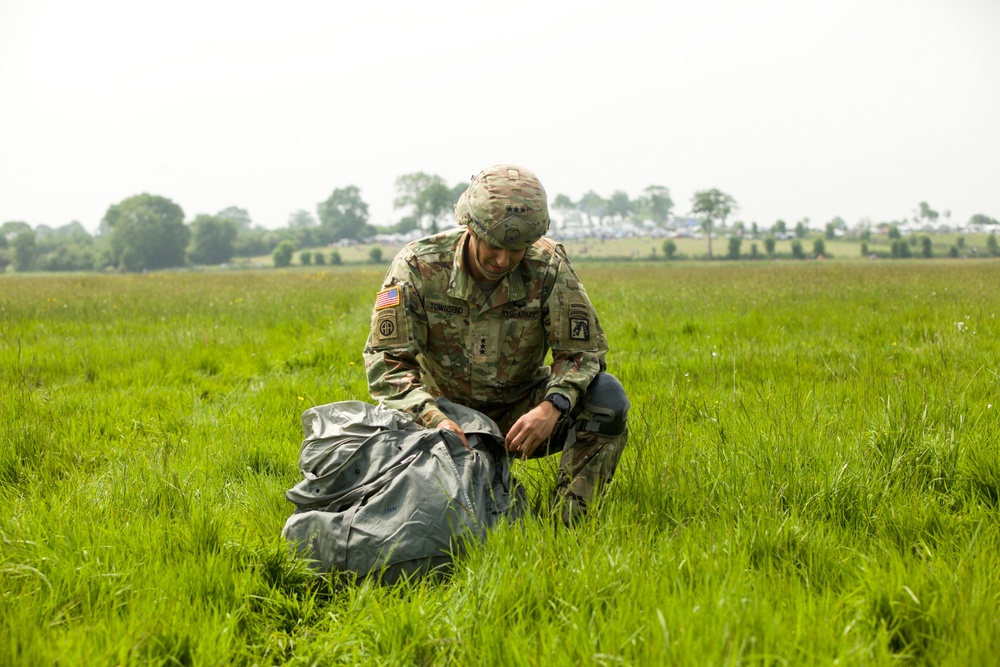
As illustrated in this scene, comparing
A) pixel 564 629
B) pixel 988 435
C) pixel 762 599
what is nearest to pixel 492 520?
pixel 564 629

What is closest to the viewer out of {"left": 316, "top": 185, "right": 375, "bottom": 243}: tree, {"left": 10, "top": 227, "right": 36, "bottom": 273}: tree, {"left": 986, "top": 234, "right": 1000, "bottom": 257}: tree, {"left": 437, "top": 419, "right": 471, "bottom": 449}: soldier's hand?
{"left": 437, "top": 419, "right": 471, "bottom": 449}: soldier's hand

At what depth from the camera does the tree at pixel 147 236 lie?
102 metres

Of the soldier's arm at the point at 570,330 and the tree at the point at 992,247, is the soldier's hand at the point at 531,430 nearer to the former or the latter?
the soldier's arm at the point at 570,330

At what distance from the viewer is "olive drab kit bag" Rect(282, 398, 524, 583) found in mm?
2451

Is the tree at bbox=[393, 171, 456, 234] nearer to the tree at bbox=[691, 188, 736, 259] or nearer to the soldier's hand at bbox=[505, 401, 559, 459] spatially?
the tree at bbox=[691, 188, 736, 259]

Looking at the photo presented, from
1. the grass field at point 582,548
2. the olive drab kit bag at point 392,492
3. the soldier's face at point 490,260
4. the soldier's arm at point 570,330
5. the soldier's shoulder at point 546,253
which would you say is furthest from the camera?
the soldier's shoulder at point 546,253

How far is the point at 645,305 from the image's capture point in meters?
10.8

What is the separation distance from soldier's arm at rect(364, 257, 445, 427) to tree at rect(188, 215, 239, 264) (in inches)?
4579

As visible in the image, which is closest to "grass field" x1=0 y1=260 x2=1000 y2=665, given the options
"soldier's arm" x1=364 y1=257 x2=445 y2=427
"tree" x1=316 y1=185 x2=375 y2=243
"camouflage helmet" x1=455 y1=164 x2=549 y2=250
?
"soldier's arm" x1=364 y1=257 x2=445 y2=427

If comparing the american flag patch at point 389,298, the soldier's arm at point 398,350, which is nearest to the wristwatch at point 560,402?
the soldier's arm at point 398,350

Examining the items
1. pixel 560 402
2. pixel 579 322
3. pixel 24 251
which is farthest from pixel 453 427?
pixel 24 251

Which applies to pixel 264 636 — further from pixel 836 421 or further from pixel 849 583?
pixel 836 421

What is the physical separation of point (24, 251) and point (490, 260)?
119m

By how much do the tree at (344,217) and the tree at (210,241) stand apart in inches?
1445
